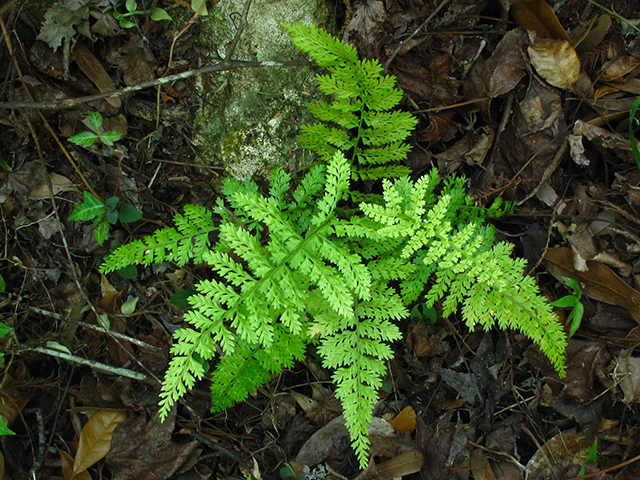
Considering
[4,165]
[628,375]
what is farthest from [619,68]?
[4,165]

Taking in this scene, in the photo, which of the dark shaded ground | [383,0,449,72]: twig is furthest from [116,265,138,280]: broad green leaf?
[383,0,449,72]: twig

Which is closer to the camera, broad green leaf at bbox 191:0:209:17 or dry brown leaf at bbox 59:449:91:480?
broad green leaf at bbox 191:0:209:17

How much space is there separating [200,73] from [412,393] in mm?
3112

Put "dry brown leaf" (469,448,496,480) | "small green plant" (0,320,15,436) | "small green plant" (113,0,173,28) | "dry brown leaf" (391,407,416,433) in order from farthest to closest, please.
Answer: "dry brown leaf" (391,407,416,433), "dry brown leaf" (469,448,496,480), "small green plant" (113,0,173,28), "small green plant" (0,320,15,436)

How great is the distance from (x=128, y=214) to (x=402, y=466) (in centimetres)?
302

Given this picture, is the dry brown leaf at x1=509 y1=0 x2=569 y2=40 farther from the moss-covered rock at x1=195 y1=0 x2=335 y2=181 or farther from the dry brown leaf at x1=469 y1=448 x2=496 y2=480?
the dry brown leaf at x1=469 y1=448 x2=496 y2=480

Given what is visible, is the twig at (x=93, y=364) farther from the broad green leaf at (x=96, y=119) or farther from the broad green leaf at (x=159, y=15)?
the broad green leaf at (x=159, y=15)

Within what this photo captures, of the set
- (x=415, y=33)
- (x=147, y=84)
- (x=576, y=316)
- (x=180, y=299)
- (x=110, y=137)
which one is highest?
(x=415, y=33)

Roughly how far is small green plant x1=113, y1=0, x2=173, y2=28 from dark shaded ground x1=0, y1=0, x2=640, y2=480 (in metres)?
0.13

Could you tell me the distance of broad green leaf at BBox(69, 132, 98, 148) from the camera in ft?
10.5

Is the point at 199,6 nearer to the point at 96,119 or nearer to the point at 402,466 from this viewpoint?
the point at 96,119

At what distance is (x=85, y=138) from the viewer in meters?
3.23

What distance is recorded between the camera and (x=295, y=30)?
2586 mm

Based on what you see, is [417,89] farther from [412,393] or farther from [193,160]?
[412,393]
